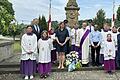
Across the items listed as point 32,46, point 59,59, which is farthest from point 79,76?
point 32,46

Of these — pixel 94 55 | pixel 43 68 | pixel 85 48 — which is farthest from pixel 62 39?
pixel 94 55

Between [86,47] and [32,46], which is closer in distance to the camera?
[32,46]

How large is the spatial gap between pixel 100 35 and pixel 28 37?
119 inches

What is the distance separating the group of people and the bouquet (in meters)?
0.21

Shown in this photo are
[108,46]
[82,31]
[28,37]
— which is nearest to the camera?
[28,37]

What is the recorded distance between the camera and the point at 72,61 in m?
12.3

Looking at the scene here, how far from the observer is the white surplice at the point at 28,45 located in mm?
11195

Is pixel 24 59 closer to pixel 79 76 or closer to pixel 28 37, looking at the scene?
pixel 28 37

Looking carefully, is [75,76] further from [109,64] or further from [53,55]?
[53,55]

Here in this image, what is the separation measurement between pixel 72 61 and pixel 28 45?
2004 millimetres

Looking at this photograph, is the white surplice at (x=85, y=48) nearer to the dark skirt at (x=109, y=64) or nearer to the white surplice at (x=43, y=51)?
the dark skirt at (x=109, y=64)

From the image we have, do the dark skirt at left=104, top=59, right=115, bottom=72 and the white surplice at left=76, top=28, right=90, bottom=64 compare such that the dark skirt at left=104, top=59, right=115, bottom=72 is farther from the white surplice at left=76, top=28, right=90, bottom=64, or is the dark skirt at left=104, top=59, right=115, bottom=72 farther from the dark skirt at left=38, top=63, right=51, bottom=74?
the dark skirt at left=38, top=63, right=51, bottom=74

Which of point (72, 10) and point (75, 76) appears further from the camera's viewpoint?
point (72, 10)

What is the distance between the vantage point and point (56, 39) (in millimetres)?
12172
